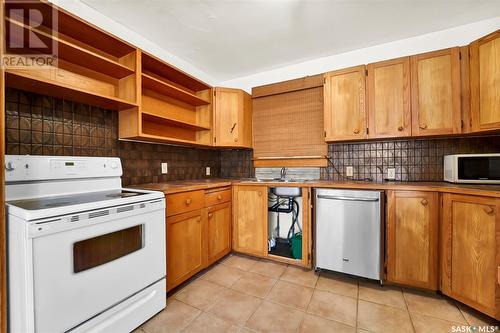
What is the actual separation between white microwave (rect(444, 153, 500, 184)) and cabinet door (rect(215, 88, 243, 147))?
2187mm

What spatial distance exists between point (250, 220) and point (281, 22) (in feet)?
6.65

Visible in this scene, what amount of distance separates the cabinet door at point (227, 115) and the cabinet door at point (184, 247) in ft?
3.46

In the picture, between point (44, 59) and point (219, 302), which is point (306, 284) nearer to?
point (219, 302)

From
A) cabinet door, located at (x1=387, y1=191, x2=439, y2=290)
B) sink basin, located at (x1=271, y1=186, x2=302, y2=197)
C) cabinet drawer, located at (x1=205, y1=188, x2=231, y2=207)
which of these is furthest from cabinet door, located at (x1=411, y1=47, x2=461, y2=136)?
cabinet drawer, located at (x1=205, y1=188, x2=231, y2=207)

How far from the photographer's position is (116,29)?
1952 mm

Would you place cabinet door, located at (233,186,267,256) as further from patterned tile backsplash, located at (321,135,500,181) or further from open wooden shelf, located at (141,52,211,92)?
open wooden shelf, located at (141,52,211,92)

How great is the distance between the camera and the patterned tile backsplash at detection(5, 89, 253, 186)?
1.39 metres

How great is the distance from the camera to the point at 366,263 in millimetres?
1868

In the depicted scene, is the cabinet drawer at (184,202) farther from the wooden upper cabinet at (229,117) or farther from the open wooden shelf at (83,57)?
the open wooden shelf at (83,57)

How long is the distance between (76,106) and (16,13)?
60 cm

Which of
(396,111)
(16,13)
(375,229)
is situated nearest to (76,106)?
(16,13)

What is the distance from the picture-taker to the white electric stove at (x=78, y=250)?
37.5 inches

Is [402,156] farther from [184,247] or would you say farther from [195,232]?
[184,247]

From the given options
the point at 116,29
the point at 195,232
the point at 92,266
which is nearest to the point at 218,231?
the point at 195,232
